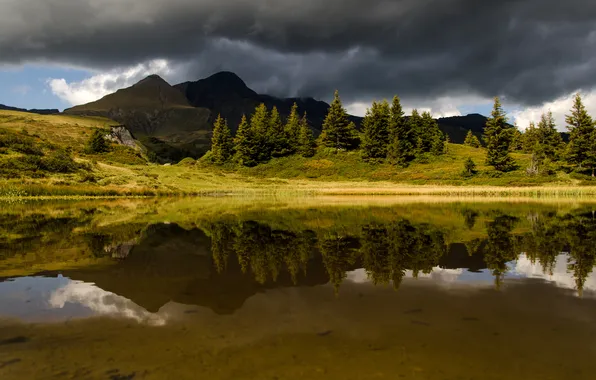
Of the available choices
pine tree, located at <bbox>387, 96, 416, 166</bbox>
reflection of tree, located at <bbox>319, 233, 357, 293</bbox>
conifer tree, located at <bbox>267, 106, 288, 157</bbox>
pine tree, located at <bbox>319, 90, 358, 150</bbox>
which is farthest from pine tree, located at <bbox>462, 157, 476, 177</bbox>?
reflection of tree, located at <bbox>319, 233, 357, 293</bbox>

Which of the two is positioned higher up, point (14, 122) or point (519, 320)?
point (14, 122)

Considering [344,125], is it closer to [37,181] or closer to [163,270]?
[37,181]

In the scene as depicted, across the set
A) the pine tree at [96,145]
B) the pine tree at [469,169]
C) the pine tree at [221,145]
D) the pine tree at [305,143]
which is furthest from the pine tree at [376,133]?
the pine tree at [96,145]

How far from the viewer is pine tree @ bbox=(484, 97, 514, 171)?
279ft

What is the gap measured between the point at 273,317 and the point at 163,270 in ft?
16.9

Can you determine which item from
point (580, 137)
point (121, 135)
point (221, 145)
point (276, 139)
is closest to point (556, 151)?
point (580, 137)

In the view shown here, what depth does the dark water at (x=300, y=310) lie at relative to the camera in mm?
5195

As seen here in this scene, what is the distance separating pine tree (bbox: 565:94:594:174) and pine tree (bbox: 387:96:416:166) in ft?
105

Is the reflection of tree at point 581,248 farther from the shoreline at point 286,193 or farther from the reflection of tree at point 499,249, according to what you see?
the shoreline at point 286,193

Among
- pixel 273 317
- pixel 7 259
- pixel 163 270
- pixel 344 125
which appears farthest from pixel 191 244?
pixel 344 125

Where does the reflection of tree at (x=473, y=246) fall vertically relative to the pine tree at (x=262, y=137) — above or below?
below

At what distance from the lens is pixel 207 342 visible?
5.91 m

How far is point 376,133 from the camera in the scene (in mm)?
102812

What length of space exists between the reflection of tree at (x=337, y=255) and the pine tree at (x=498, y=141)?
78.7 metres
